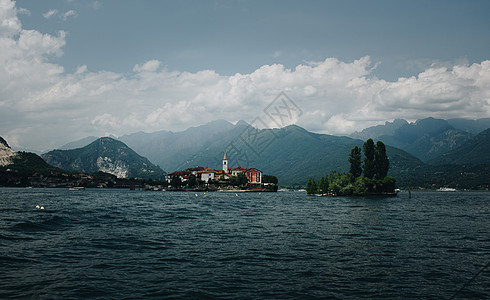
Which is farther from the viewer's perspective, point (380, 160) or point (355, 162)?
point (355, 162)

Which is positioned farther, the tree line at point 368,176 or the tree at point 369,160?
the tree at point 369,160

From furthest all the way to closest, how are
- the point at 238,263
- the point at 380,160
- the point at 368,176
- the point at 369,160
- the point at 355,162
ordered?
the point at 355,162, the point at 368,176, the point at 380,160, the point at 369,160, the point at 238,263

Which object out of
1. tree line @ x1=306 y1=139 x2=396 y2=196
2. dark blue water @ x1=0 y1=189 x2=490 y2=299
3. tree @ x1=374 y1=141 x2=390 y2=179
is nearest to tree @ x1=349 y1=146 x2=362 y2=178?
tree line @ x1=306 y1=139 x2=396 y2=196

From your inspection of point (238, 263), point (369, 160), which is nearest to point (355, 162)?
point (369, 160)

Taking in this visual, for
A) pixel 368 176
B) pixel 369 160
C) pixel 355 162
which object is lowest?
pixel 368 176

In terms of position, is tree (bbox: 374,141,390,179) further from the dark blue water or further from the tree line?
the dark blue water

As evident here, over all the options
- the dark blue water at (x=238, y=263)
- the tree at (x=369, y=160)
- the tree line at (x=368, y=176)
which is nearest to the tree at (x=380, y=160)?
the tree line at (x=368, y=176)

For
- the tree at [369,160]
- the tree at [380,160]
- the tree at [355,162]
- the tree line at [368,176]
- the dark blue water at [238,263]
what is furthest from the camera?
the tree at [355,162]

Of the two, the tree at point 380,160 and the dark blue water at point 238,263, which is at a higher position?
the tree at point 380,160

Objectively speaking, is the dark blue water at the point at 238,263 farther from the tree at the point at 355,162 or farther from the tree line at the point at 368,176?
the tree at the point at 355,162

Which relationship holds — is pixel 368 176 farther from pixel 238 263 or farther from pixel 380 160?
pixel 238 263

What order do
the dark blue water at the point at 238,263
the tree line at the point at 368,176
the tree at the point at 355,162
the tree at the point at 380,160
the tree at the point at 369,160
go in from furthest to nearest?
1. the tree at the point at 355,162
2. the tree at the point at 380,160
3. the tree at the point at 369,160
4. the tree line at the point at 368,176
5. the dark blue water at the point at 238,263

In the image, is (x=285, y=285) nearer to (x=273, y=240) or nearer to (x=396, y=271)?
(x=396, y=271)

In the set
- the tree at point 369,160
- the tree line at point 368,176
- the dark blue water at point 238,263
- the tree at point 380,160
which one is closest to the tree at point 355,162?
the tree line at point 368,176
